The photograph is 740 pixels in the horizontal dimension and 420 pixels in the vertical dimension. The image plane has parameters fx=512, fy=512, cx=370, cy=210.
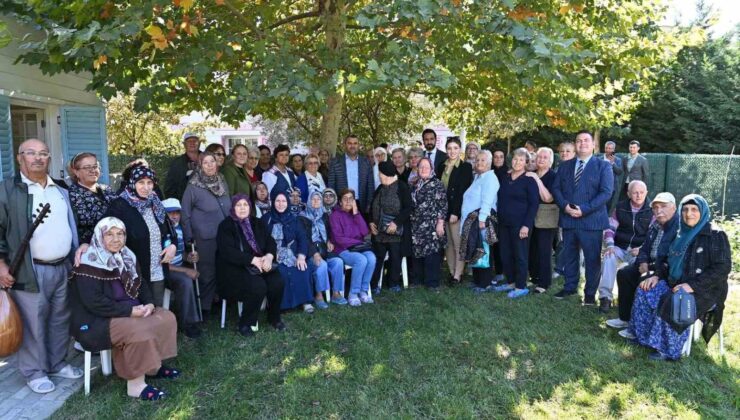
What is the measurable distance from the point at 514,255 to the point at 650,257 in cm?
174

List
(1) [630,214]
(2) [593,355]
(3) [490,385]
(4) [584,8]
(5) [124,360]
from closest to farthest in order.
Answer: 1. (5) [124,360]
2. (3) [490,385]
3. (2) [593,355]
4. (1) [630,214]
5. (4) [584,8]

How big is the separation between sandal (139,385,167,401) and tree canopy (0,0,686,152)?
2.59m

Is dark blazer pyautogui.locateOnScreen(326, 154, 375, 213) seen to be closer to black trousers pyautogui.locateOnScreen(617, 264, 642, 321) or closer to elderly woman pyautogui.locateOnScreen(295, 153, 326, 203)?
elderly woman pyautogui.locateOnScreen(295, 153, 326, 203)

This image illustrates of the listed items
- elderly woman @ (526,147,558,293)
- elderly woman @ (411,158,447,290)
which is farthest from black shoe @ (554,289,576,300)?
elderly woman @ (411,158,447,290)

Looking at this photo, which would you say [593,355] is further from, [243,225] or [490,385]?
[243,225]

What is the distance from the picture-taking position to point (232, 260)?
5.11 m

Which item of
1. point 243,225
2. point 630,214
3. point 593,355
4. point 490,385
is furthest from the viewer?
point 630,214

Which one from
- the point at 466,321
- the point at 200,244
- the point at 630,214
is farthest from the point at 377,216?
the point at 630,214

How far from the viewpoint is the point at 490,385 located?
4016 millimetres

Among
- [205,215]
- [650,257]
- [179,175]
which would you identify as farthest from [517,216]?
[179,175]

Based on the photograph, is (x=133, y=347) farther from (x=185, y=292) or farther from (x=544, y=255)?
(x=544, y=255)

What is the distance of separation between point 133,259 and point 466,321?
3303mm

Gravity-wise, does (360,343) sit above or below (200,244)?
below

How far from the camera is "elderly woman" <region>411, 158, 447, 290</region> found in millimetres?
6559
